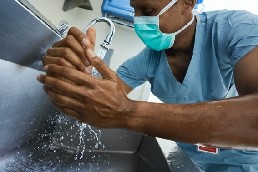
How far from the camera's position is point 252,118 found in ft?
1.75

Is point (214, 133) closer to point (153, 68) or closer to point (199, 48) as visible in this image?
point (199, 48)

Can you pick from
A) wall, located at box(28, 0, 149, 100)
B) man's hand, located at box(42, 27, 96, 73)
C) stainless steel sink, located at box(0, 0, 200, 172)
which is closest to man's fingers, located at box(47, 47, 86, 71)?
man's hand, located at box(42, 27, 96, 73)

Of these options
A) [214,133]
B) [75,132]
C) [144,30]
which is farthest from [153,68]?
[214,133]

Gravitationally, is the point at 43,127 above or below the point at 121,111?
below

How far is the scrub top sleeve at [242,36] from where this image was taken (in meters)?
0.76

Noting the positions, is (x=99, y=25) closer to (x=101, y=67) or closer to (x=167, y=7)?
(x=167, y=7)

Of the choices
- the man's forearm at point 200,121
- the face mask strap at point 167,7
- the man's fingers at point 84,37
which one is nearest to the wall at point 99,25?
the face mask strap at point 167,7

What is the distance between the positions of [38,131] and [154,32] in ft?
1.94

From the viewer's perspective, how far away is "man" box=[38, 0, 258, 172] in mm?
516

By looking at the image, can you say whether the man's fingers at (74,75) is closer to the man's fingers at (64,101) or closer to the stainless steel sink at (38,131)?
the man's fingers at (64,101)

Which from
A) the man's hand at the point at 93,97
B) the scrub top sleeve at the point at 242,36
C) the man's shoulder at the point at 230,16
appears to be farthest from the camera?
the man's shoulder at the point at 230,16

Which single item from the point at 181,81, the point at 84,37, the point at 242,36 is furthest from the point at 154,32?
the point at 84,37

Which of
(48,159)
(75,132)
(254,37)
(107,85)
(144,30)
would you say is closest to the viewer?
(107,85)

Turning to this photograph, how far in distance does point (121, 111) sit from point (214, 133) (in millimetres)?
192
